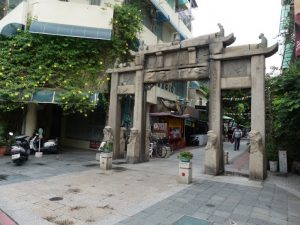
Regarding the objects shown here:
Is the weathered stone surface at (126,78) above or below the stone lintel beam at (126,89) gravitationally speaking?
above

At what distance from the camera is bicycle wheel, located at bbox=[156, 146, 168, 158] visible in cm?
1653

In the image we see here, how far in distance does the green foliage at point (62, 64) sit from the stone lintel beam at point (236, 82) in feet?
24.3

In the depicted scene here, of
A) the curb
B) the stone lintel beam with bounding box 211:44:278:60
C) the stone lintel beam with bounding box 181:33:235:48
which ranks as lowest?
the curb

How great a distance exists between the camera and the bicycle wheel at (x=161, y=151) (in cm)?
1653

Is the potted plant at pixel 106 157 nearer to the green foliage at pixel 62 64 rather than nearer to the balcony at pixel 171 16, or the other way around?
the green foliage at pixel 62 64

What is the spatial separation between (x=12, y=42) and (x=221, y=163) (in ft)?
42.6

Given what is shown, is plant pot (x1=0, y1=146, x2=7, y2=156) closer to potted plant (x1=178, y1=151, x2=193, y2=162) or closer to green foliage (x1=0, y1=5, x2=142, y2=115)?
green foliage (x1=0, y1=5, x2=142, y2=115)

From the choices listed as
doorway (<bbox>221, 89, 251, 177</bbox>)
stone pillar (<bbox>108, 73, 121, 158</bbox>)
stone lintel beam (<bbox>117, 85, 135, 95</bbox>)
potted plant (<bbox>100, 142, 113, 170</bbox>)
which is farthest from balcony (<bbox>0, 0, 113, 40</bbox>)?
doorway (<bbox>221, 89, 251, 177</bbox>)

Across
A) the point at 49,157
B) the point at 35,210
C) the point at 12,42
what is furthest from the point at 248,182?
the point at 12,42

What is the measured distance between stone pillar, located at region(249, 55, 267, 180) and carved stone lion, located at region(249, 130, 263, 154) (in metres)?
0.09

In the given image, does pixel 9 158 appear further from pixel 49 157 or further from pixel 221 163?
pixel 221 163

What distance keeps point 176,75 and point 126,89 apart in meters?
3.17

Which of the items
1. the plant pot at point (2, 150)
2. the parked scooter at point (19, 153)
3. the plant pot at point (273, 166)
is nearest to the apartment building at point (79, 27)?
the plant pot at point (2, 150)

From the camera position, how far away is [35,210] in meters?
6.05
